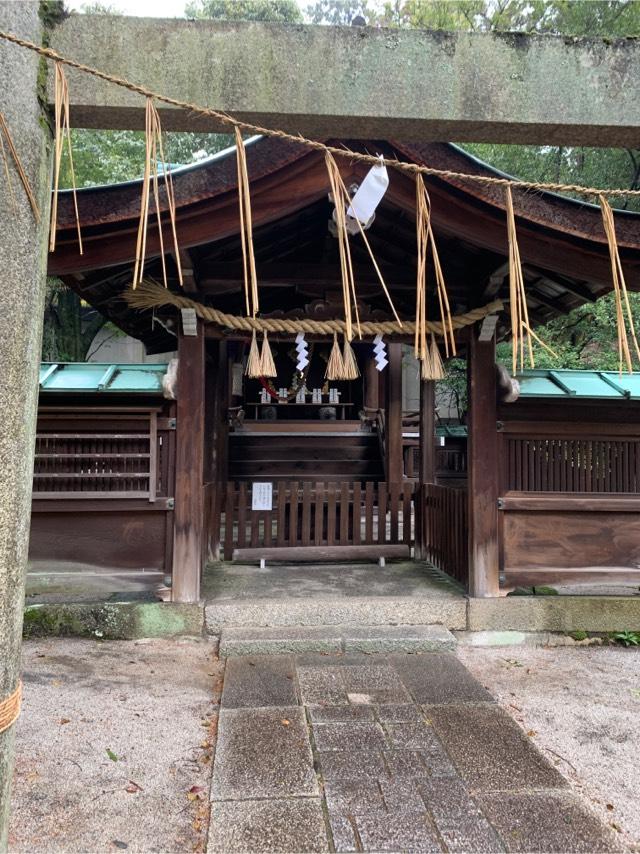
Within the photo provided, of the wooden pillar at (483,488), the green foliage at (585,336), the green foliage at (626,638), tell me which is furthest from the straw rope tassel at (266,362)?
the green foliage at (585,336)

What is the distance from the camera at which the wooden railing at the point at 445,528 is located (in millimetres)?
5414

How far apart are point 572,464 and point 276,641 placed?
3178 mm

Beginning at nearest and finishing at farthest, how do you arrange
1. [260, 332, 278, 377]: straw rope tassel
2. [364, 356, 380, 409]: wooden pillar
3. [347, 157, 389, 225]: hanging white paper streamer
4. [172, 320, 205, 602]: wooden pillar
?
[347, 157, 389, 225]: hanging white paper streamer, [172, 320, 205, 602]: wooden pillar, [260, 332, 278, 377]: straw rope tassel, [364, 356, 380, 409]: wooden pillar

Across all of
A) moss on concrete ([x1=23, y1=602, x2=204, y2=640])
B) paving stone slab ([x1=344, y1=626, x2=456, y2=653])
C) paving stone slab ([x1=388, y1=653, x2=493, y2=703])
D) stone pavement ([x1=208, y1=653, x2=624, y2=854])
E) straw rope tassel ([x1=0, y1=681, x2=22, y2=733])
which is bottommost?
paving stone slab ([x1=388, y1=653, x2=493, y2=703])

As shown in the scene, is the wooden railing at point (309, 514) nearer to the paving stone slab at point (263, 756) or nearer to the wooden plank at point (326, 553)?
the wooden plank at point (326, 553)

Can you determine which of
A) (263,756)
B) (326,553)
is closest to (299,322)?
(326,553)

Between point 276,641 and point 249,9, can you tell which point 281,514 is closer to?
point 276,641

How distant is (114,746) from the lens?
307 centimetres

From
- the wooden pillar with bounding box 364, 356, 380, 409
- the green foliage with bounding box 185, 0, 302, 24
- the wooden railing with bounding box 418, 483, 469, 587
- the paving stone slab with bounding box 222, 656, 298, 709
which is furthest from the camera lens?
the green foliage with bounding box 185, 0, 302, 24

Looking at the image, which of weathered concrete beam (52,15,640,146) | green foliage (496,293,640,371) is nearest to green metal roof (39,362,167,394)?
weathered concrete beam (52,15,640,146)

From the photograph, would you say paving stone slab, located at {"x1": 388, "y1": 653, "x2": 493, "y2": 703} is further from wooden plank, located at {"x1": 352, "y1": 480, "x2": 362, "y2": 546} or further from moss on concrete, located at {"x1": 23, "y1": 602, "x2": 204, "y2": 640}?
wooden plank, located at {"x1": 352, "y1": 480, "x2": 362, "y2": 546}

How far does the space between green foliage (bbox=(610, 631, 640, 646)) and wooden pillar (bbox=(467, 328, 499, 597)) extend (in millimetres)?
1112

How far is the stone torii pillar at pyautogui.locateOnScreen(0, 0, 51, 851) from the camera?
5.96ft

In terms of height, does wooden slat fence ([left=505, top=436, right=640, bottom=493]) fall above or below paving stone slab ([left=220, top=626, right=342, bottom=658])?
above
